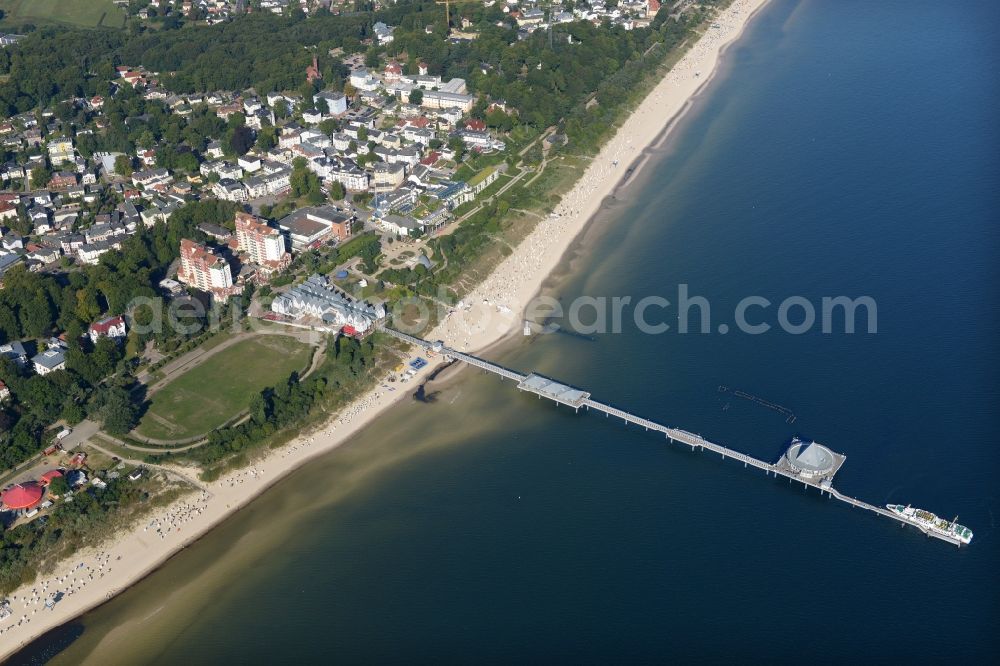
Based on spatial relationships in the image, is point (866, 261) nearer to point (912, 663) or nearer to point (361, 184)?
point (912, 663)

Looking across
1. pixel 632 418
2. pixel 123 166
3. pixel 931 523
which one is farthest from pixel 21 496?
pixel 931 523

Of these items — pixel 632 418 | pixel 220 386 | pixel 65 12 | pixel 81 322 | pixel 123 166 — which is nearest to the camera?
pixel 632 418

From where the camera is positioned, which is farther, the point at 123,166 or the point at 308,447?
the point at 123,166

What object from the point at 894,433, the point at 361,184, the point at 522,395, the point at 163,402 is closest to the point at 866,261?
the point at 894,433

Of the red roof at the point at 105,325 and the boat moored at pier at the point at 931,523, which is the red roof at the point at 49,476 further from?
the boat moored at pier at the point at 931,523

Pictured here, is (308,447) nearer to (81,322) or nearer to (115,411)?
(115,411)

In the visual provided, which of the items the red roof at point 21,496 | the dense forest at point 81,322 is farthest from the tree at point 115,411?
the red roof at point 21,496

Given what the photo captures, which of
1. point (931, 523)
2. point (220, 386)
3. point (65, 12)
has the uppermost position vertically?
point (65, 12)
